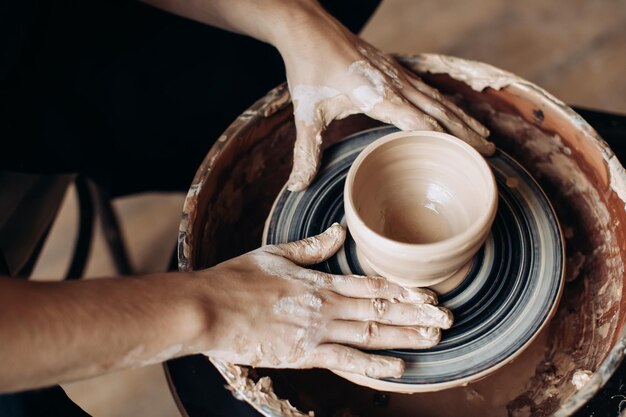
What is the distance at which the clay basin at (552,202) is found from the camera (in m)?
1.23

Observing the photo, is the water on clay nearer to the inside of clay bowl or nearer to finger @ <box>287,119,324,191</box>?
the inside of clay bowl

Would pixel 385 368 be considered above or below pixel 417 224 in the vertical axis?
below

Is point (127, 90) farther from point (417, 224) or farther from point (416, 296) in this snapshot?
point (416, 296)

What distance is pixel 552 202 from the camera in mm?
1458

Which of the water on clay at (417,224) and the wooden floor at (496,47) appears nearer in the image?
the water on clay at (417,224)

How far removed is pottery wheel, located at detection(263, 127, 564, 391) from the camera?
1.14 m

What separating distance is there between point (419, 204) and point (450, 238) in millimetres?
234

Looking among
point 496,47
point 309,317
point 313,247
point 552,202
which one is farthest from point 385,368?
point 496,47

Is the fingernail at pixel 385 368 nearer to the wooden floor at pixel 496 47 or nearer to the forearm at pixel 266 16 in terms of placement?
the forearm at pixel 266 16

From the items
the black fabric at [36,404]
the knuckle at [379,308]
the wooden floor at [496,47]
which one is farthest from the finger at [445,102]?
the wooden floor at [496,47]

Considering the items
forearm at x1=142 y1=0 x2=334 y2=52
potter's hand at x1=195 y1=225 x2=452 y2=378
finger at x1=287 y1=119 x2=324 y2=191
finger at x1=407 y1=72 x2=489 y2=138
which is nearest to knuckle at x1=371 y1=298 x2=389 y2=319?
potter's hand at x1=195 y1=225 x2=452 y2=378

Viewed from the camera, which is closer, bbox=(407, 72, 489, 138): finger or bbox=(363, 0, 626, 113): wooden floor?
bbox=(407, 72, 489, 138): finger

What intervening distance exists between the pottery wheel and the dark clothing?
0.50 meters

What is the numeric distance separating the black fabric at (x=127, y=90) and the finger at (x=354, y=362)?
871 mm
